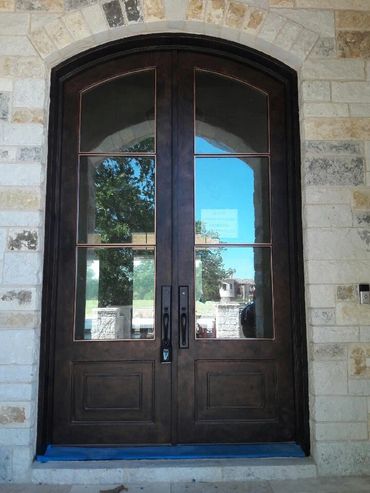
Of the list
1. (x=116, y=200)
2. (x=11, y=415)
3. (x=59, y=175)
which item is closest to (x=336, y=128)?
(x=116, y=200)

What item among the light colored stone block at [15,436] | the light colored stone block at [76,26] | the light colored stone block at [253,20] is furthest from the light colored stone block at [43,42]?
the light colored stone block at [15,436]

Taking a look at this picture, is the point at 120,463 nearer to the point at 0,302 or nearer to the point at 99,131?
the point at 0,302

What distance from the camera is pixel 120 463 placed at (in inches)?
98.1

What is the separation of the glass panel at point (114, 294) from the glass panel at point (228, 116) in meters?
0.87

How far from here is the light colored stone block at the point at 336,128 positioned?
8.79 feet

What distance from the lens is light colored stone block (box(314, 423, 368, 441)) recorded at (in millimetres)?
2492

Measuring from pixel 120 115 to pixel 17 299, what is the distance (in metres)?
1.39

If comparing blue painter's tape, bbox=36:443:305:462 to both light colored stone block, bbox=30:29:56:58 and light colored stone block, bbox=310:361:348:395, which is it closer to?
light colored stone block, bbox=310:361:348:395

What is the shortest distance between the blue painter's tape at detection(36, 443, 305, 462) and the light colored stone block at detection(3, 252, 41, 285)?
1.04 meters

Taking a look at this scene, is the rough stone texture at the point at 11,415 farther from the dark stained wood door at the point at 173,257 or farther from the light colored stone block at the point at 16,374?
the dark stained wood door at the point at 173,257

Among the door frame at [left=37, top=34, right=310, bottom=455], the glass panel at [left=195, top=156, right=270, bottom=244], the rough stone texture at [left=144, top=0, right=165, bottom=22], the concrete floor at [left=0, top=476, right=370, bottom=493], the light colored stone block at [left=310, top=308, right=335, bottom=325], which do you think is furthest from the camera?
the glass panel at [left=195, top=156, right=270, bottom=244]

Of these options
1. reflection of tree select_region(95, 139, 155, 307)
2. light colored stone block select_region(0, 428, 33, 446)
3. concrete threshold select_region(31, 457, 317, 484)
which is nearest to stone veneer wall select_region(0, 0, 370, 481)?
light colored stone block select_region(0, 428, 33, 446)

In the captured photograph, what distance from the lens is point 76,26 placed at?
273 cm

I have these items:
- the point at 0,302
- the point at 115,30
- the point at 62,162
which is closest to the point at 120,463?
the point at 0,302
